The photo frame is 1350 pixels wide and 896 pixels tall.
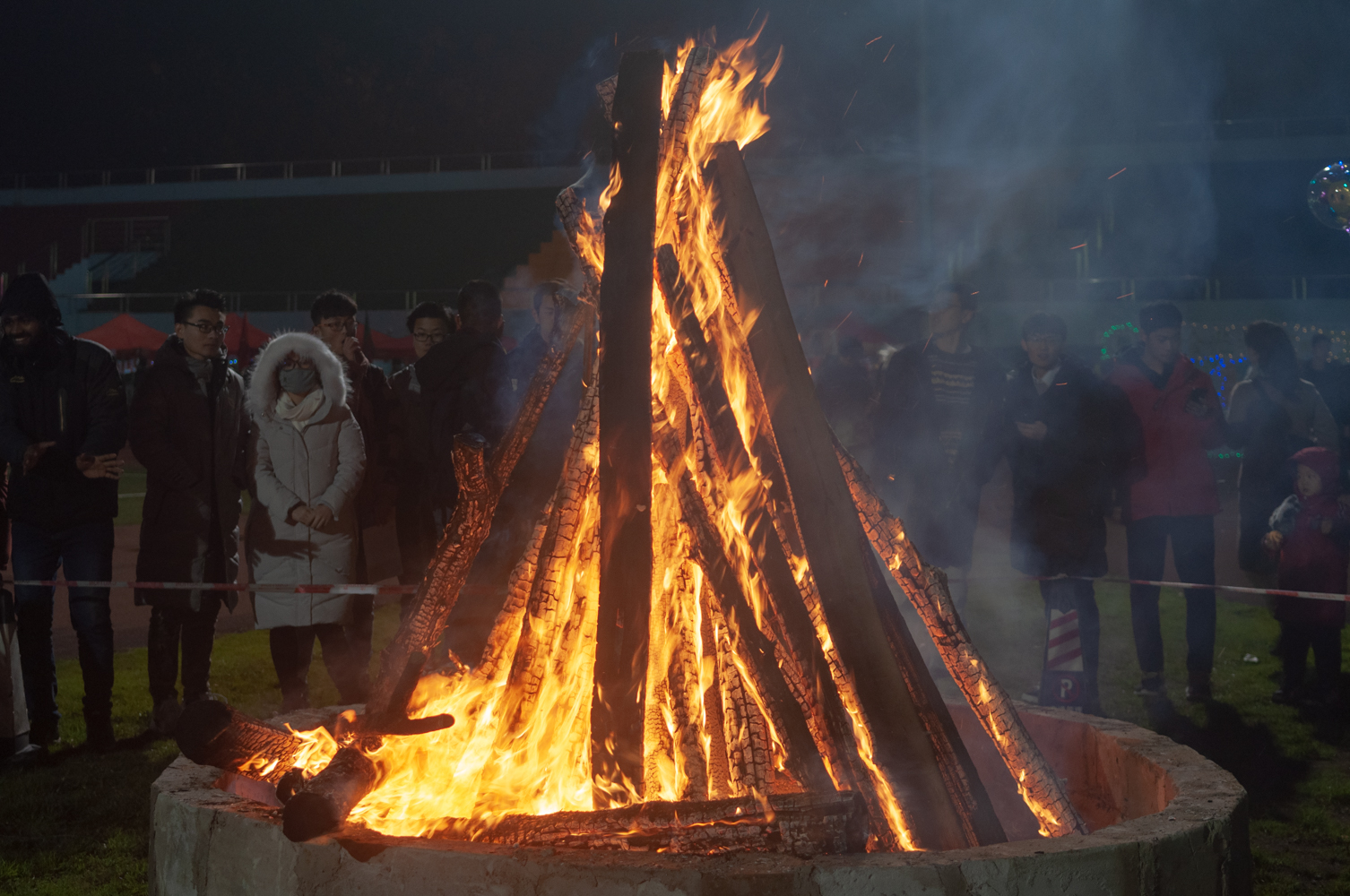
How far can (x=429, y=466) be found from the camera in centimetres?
582

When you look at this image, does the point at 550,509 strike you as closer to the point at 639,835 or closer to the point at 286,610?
the point at 639,835

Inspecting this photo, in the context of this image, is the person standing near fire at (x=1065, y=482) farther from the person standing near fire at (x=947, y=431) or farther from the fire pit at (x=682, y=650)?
the fire pit at (x=682, y=650)

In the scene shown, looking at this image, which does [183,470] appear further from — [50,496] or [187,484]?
[50,496]

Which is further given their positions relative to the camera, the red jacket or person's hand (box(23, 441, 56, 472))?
the red jacket

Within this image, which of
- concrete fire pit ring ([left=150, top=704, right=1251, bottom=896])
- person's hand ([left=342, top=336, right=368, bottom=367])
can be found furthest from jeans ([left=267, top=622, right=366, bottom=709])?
concrete fire pit ring ([left=150, top=704, right=1251, bottom=896])

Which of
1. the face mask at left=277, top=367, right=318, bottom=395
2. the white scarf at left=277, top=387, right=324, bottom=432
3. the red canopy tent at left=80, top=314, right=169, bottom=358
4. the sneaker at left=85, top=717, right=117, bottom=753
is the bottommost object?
the sneaker at left=85, top=717, right=117, bottom=753

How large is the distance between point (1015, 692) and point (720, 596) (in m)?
3.99

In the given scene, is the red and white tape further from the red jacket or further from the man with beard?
the red jacket

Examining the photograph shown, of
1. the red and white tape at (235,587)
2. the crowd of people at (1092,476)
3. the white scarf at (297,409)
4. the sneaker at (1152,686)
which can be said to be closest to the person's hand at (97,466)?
the red and white tape at (235,587)

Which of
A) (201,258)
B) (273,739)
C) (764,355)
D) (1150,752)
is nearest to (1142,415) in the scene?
(1150,752)

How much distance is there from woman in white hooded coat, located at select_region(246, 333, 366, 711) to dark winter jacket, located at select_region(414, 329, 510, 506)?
570mm

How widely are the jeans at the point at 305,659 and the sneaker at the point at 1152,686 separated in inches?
164

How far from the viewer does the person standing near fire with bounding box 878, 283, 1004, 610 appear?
567 centimetres

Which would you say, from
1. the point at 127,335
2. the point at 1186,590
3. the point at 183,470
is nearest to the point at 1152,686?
the point at 1186,590
